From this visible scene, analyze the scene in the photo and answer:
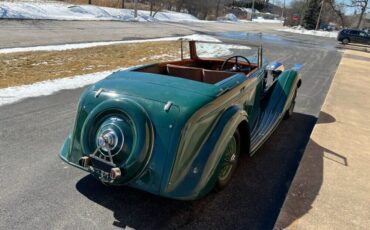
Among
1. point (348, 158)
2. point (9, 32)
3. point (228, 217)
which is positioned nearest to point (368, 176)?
point (348, 158)

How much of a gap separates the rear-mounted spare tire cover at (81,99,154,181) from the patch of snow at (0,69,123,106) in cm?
355

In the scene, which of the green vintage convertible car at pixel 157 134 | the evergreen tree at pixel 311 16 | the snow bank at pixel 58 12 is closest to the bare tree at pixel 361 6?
the evergreen tree at pixel 311 16

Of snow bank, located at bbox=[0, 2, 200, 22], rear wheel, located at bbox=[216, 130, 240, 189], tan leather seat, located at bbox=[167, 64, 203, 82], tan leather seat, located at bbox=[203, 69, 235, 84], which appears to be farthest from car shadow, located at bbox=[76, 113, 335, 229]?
snow bank, located at bbox=[0, 2, 200, 22]

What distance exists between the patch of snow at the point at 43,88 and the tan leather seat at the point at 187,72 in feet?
9.85

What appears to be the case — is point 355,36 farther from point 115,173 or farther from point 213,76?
point 115,173

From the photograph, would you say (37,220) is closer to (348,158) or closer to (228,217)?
(228,217)

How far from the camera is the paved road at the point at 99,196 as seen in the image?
3033 millimetres

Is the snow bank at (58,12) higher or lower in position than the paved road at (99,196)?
higher

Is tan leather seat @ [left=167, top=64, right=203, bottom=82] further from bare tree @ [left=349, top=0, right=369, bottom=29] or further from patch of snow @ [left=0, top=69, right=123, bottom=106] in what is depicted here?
bare tree @ [left=349, top=0, right=369, bottom=29]

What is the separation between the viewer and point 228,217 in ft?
10.5

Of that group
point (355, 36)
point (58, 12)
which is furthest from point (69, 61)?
point (355, 36)

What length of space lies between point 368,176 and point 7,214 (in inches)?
153

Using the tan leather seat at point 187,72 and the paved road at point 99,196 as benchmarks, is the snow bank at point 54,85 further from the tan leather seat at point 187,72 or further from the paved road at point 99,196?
the paved road at point 99,196

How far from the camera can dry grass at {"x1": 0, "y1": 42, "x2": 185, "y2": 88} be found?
7770 millimetres
